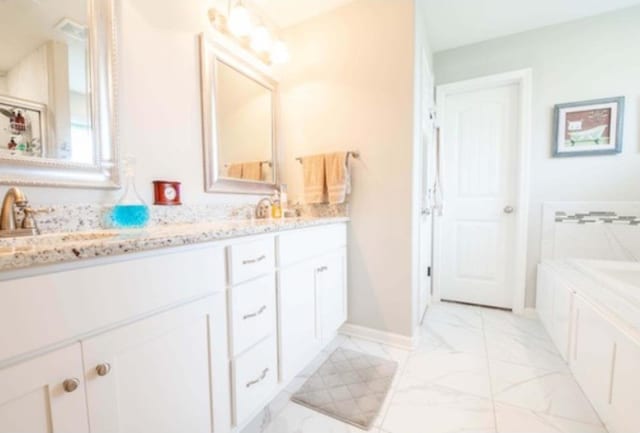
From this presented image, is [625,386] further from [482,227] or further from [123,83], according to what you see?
[123,83]

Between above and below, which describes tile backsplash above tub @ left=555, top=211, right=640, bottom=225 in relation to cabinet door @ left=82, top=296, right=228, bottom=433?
above

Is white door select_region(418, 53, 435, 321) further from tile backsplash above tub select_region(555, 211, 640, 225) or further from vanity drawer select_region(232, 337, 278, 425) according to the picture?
vanity drawer select_region(232, 337, 278, 425)

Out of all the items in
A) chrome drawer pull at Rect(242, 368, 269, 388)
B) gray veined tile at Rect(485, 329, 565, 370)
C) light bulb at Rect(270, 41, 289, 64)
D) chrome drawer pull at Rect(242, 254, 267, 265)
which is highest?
light bulb at Rect(270, 41, 289, 64)

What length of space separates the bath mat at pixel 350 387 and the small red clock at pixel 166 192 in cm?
118

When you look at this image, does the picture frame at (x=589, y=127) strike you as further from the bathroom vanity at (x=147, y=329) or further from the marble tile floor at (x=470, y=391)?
the bathroom vanity at (x=147, y=329)

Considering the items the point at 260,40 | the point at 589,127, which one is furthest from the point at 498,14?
the point at 260,40

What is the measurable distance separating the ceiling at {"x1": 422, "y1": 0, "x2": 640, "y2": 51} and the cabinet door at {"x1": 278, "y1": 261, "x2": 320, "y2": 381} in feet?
6.95

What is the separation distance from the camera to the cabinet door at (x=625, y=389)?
100 centimetres

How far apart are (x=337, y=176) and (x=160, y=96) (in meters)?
1.09

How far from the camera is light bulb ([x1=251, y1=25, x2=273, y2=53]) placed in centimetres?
177

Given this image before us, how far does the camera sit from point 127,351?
2.36 ft

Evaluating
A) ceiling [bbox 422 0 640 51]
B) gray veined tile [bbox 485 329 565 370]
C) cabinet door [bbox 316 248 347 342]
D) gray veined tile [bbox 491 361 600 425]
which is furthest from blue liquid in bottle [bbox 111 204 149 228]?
ceiling [bbox 422 0 640 51]

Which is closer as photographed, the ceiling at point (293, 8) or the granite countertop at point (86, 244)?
the granite countertop at point (86, 244)

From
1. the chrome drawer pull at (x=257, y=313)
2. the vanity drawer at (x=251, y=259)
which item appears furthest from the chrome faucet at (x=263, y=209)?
the chrome drawer pull at (x=257, y=313)
